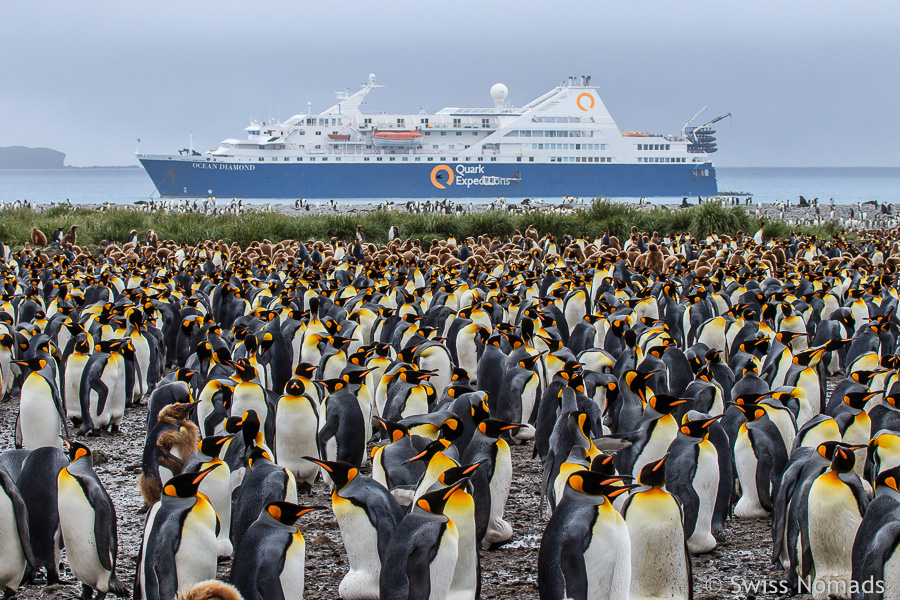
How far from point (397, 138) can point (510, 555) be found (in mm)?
48305

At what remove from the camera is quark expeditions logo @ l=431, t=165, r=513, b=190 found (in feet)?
167

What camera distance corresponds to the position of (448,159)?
51.2 m

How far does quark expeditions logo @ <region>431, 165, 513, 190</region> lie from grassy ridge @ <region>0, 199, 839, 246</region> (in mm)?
31898

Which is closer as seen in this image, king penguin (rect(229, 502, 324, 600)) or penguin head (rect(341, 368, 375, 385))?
king penguin (rect(229, 502, 324, 600))

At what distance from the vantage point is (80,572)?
359 centimetres

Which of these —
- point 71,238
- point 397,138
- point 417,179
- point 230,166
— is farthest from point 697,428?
point 230,166

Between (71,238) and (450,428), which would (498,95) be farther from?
(450,428)

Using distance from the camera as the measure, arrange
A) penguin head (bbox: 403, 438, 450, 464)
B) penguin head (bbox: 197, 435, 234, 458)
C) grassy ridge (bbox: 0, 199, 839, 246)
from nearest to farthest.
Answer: penguin head (bbox: 403, 438, 450, 464), penguin head (bbox: 197, 435, 234, 458), grassy ridge (bbox: 0, 199, 839, 246)

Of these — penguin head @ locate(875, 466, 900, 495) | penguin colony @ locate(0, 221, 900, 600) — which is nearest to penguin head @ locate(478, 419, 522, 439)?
penguin colony @ locate(0, 221, 900, 600)

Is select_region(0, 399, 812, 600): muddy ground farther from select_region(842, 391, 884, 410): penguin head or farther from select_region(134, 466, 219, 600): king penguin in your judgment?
select_region(842, 391, 884, 410): penguin head

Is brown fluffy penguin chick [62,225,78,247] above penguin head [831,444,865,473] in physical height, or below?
above

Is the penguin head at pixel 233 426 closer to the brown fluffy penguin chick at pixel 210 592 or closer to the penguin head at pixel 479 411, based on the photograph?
the penguin head at pixel 479 411

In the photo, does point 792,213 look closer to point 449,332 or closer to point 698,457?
point 449,332

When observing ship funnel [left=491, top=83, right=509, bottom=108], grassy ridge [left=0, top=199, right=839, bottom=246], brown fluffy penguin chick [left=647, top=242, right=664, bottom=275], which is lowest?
brown fluffy penguin chick [left=647, top=242, right=664, bottom=275]
